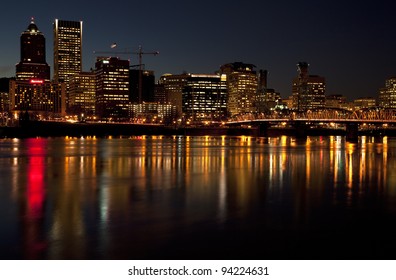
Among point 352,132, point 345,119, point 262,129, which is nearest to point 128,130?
point 262,129

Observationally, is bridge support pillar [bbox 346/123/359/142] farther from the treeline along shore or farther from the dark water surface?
the dark water surface

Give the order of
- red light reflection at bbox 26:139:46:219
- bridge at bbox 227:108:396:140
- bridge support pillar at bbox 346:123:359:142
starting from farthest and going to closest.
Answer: bridge at bbox 227:108:396:140 → bridge support pillar at bbox 346:123:359:142 → red light reflection at bbox 26:139:46:219

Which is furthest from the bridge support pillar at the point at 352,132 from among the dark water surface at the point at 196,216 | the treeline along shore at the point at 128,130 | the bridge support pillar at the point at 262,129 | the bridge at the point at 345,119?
the dark water surface at the point at 196,216

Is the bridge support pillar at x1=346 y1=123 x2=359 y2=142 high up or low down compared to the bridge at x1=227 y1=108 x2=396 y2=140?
down

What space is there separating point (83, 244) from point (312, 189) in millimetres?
13849

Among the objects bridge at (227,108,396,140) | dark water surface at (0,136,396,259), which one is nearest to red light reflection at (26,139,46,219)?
dark water surface at (0,136,396,259)

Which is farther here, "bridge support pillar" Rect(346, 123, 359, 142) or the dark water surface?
"bridge support pillar" Rect(346, 123, 359, 142)

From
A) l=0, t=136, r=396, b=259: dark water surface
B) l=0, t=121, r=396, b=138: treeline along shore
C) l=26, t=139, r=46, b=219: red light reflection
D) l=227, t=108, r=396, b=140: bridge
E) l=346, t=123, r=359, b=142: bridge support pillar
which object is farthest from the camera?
l=0, t=121, r=396, b=138: treeline along shore

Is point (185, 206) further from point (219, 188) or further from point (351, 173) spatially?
point (351, 173)

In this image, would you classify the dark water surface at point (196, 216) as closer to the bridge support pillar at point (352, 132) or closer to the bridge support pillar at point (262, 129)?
the bridge support pillar at point (352, 132)

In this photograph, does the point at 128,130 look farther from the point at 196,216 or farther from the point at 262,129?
the point at 196,216

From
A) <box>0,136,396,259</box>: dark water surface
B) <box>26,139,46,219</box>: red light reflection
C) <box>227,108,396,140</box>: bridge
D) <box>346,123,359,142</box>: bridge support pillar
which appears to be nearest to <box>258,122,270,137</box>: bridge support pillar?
<box>227,108,396,140</box>: bridge

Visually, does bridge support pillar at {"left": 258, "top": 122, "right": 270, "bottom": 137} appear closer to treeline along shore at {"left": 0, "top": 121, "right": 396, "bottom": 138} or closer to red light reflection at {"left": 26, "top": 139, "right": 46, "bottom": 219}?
treeline along shore at {"left": 0, "top": 121, "right": 396, "bottom": 138}
